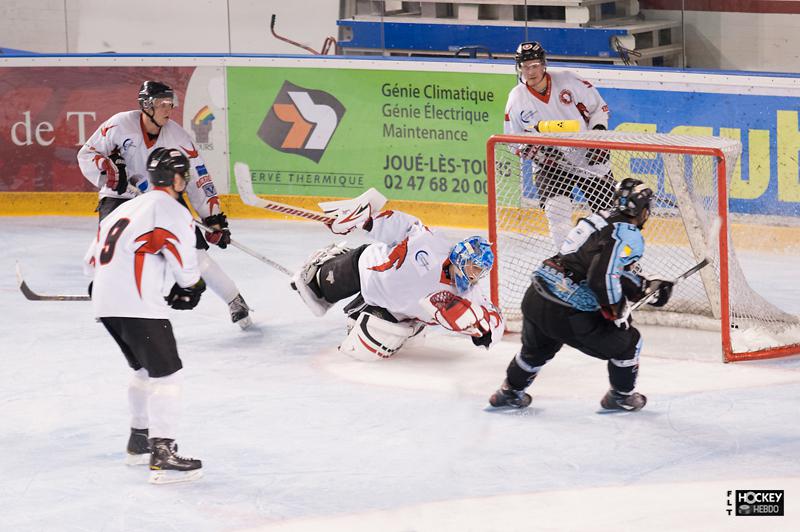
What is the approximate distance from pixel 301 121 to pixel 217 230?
253 centimetres

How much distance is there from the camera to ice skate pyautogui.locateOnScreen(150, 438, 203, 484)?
4.59 m

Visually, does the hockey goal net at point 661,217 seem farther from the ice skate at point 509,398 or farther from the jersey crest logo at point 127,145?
the jersey crest logo at point 127,145

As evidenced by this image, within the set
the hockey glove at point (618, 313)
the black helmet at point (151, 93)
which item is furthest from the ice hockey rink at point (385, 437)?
the black helmet at point (151, 93)

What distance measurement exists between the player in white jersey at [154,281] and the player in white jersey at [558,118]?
237 centimetres

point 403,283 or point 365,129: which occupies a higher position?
point 365,129

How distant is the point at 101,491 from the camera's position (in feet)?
14.9

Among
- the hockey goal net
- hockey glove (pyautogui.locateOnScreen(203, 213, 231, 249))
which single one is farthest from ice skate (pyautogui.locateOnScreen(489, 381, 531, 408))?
hockey glove (pyautogui.locateOnScreen(203, 213, 231, 249))

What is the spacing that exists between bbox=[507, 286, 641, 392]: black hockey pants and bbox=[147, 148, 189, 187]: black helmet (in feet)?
Answer: 4.48

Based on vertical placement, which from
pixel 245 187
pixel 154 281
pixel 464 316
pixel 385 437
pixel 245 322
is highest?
pixel 245 187

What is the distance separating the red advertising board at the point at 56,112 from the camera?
8.97m

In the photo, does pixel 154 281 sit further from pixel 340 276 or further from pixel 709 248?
pixel 709 248

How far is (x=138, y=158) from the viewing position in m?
6.28

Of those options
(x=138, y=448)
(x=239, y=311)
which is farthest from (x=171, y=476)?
(x=239, y=311)

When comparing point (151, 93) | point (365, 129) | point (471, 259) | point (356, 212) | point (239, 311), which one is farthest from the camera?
point (365, 129)
